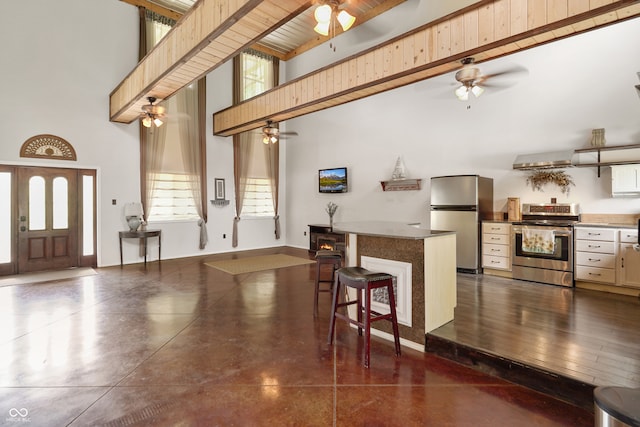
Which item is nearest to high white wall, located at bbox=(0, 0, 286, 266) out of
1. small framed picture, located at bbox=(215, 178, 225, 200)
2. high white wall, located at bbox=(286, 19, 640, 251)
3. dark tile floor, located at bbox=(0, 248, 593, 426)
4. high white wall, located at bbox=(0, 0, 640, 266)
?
high white wall, located at bbox=(0, 0, 640, 266)

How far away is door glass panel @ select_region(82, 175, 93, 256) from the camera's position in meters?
6.74

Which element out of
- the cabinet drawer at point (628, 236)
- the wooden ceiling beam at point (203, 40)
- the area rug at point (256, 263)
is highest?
the wooden ceiling beam at point (203, 40)

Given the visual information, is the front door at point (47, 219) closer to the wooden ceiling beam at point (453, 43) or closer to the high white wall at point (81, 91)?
the high white wall at point (81, 91)

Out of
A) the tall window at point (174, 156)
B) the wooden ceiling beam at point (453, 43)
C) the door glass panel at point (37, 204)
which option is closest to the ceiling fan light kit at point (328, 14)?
the wooden ceiling beam at point (453, 43)

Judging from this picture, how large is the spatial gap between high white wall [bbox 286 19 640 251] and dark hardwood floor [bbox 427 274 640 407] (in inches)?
76.2

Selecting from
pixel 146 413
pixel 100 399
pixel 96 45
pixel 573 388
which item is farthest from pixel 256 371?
pixel 96 45

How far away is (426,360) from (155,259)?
6.80m

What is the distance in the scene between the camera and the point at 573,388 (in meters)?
2.19

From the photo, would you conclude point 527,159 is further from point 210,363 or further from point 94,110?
point 94,110

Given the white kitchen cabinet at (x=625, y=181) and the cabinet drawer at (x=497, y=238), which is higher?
the white kitchen cabinet at (x=625, y=181)

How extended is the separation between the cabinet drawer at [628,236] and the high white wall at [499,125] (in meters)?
0.57

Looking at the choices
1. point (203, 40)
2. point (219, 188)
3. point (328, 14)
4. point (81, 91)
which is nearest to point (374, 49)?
point (328, 14)

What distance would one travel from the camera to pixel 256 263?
7.10 m

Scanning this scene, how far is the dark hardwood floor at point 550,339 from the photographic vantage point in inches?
89.9
